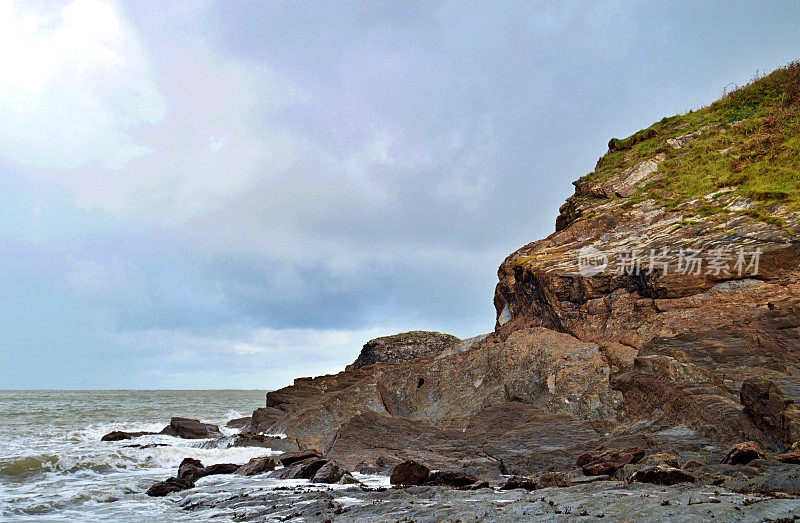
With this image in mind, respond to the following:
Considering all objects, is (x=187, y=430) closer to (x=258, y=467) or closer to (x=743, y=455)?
(x=258, y=467)

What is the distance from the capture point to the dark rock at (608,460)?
34.6 ft

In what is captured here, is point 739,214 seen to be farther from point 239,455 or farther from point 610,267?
point 239,455

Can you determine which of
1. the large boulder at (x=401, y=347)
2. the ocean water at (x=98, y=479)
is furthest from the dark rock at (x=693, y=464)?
the large boulder at (x=401, y=347)

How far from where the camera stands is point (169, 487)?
1370 cm

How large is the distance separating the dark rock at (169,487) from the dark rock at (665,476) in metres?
12.7

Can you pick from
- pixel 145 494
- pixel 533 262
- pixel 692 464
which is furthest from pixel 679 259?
pixel 145 494

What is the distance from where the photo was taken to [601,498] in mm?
7754

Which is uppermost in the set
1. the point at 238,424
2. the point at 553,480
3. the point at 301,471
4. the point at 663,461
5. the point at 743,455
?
the point at 743,455

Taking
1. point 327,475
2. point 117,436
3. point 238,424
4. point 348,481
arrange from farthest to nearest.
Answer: point 238,424
point 117,436
point 327,475
point 348,481

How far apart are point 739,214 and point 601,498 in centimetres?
2183

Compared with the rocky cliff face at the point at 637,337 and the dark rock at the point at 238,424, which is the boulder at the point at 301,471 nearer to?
the rocky cliff face at the point at 637,337

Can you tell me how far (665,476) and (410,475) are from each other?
20.1 ft

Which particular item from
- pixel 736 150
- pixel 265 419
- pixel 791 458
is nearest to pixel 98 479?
pixel 265 419

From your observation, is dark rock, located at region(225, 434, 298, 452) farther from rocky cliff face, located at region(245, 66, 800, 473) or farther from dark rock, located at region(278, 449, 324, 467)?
dark rock, located at region(278, 449, 324, 467)
